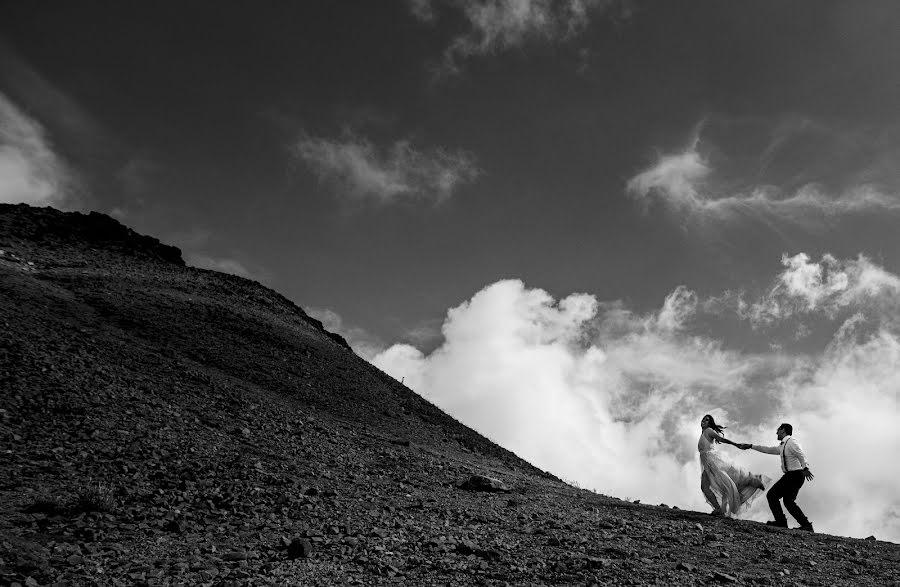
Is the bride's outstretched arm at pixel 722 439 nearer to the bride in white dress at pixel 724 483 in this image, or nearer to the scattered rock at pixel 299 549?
the bride in white dress at pixel 724 483

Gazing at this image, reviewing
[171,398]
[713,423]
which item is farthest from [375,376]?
[713,423]

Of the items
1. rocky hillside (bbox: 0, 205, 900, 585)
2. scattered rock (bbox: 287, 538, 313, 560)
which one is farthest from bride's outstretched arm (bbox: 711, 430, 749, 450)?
scattered rock (bbox: 287, 538, 313, 560)

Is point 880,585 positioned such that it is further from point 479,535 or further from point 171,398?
point 171,398

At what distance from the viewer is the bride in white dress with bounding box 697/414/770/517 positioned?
12430 mm

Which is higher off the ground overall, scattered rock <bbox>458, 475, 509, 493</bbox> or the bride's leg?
the bride's leg

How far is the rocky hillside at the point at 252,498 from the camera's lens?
708cm

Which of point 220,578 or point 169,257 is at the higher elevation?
point 169,257

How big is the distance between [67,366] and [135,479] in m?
6.39

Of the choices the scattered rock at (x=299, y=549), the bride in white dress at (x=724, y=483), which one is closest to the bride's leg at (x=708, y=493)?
the bride in white dress at (x=724, y=483)

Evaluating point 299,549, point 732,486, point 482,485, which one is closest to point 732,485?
point 732,486

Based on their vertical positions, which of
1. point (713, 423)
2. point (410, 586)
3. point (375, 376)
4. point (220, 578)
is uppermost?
point (375, 376)

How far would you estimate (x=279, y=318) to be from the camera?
107ft

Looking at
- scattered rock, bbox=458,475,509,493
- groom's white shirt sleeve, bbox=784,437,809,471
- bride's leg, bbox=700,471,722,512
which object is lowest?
scattered rock, bbox=458,475,509,493

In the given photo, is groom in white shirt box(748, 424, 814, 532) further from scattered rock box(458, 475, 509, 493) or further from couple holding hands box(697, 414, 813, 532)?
scattered rock box(458, 475, 509, 493)
